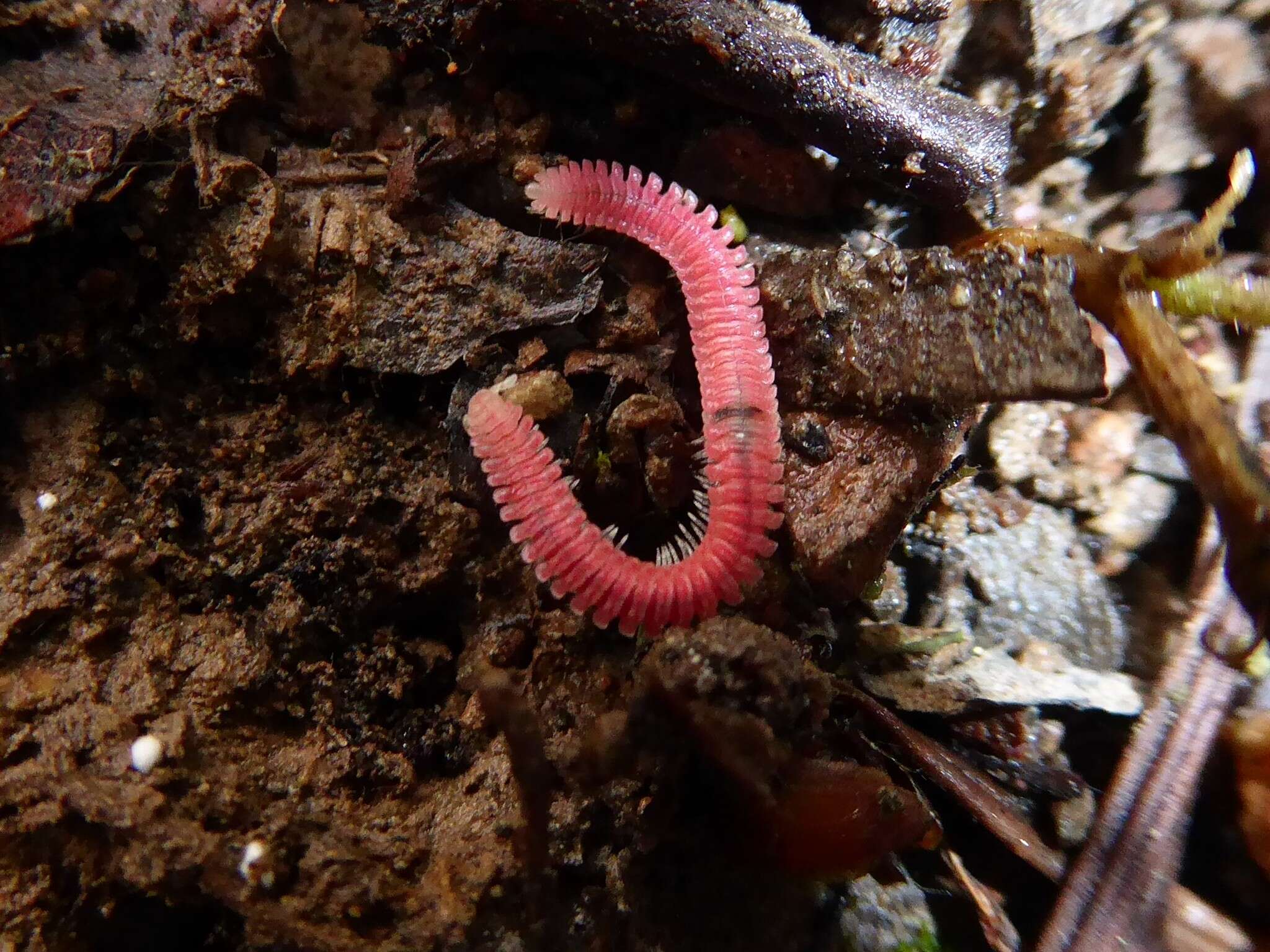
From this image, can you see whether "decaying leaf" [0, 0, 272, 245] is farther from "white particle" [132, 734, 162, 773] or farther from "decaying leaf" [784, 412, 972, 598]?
"decaying leaf" [784, 412, 972, 598]

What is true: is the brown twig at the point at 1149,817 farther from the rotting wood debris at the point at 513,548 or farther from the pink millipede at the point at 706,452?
the pink millipede at the point at 706,452

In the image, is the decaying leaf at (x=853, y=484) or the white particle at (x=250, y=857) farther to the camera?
the decaying leaf at (x=853, y=484)

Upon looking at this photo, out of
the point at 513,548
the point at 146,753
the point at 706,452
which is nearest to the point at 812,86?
the point at 706,452

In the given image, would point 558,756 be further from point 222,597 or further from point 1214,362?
point 1214,362

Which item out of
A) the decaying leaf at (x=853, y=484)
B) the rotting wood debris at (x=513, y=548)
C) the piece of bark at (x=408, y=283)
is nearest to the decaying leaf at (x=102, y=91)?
the rotting wood debris at (x=513, y=548)

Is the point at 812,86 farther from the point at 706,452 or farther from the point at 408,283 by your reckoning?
the point at 408,283
